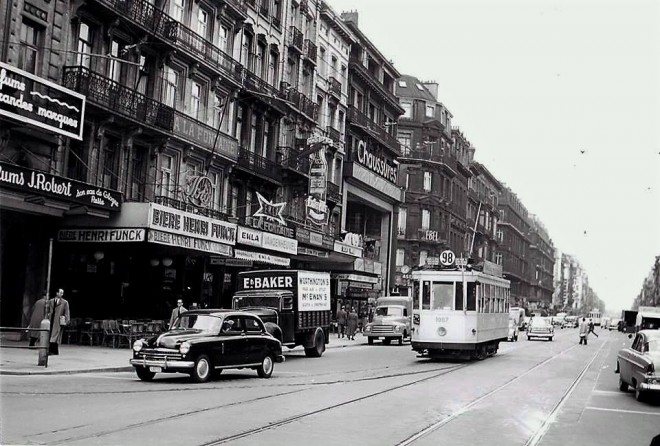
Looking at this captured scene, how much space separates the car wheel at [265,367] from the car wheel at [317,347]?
9072 millimetres

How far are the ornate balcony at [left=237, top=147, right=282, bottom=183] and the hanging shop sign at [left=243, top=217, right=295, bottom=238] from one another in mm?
2491

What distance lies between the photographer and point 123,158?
3089cm

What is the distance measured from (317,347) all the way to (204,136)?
11.4m

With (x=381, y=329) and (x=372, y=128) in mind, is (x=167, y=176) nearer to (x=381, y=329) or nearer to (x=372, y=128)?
(x=381, y=329)

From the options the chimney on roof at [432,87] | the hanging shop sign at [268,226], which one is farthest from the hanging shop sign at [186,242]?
the chimney on roof at [432,87]

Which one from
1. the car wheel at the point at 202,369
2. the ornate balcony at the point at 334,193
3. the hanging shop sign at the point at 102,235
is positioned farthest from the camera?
the ornate balcony at the point at 334,193

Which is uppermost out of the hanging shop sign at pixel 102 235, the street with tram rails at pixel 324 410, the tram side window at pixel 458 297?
the hanging shop sign at pixel 102 235

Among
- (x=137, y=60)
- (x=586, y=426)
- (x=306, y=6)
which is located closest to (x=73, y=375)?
(x=586, y=426)

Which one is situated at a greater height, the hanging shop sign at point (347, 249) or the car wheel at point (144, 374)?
the hanging shop sign at point (347, 249)

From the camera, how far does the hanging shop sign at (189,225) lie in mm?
28047

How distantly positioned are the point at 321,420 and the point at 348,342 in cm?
3004

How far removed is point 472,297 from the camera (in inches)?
1125

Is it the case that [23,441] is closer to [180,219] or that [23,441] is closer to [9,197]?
[9,197]

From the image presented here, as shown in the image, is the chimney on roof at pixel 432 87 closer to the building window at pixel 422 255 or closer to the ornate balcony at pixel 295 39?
the building window at pixel 422 255
